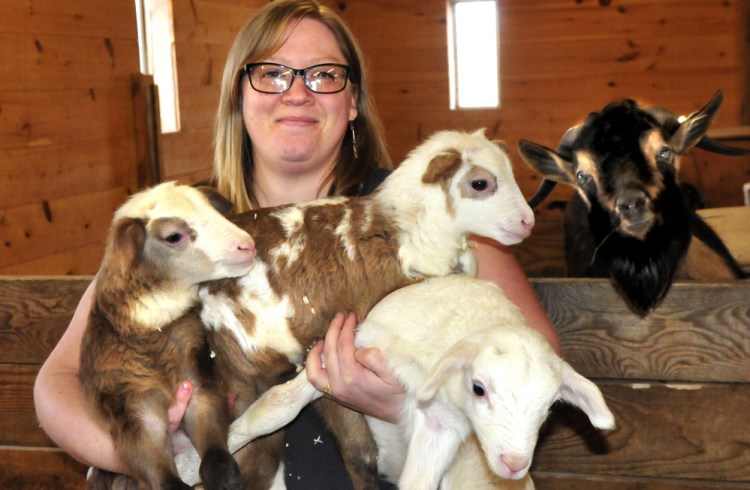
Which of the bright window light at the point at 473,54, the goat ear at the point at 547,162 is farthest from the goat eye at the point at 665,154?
the bright window light at the point at 473,54

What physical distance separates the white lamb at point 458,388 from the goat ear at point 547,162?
112cm

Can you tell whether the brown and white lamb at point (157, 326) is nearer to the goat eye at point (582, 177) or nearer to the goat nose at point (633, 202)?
the goat nose at point (633, 202)

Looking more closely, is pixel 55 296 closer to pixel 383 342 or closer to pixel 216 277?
Result: pixel 216 277

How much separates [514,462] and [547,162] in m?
1.59

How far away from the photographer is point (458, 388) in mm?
1852

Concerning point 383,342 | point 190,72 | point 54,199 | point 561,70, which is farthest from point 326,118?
point 561,70

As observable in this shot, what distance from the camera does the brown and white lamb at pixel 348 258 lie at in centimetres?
199

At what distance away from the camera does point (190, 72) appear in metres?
5.89

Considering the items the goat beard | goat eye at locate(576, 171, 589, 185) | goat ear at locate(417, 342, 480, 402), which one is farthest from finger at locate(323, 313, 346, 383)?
goat eye at locate(576, 171, 589, 185)

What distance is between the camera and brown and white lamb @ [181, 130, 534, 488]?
199 centimetres

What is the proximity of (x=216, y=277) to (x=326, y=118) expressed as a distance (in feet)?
2.09

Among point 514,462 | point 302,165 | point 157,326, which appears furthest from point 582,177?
point 157,326

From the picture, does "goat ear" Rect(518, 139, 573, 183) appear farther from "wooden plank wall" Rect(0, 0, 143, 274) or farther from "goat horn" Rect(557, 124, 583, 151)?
"wooden plank wall" Rect(0, 0, 143, 274)

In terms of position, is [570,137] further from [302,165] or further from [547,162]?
[302,165]
